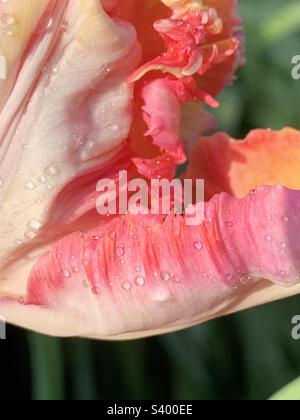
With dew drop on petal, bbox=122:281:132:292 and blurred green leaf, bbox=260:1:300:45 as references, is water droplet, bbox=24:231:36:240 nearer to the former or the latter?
dew drop on petal, bbox=122:281:132:292

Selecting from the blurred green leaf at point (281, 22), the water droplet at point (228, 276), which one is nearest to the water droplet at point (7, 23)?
the water droplet at point (228, 276)

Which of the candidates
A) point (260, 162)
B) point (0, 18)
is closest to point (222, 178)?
point (260, 162)

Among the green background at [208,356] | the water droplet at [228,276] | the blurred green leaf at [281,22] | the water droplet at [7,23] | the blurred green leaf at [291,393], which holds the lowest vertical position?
the green background at [208,356]

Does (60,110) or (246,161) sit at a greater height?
(60,110)

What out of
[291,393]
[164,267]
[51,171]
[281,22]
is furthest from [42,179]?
[281,22]

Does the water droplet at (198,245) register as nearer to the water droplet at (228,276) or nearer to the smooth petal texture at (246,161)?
the water droplet at (228,276)

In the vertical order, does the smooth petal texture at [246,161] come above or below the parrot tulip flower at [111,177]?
below

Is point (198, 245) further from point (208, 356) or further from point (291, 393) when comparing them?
point (208, 356)
